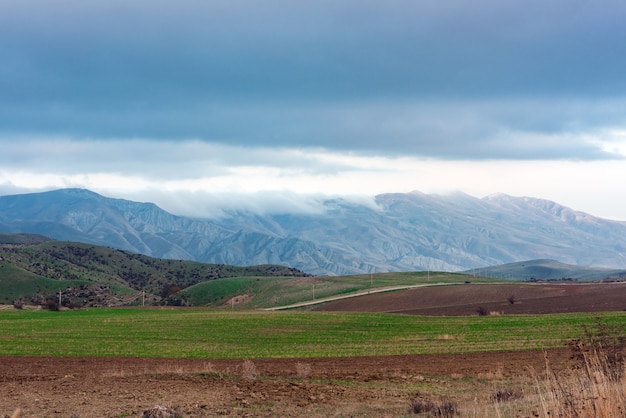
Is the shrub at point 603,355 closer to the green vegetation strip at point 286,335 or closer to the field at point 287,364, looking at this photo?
the field at point 287,364

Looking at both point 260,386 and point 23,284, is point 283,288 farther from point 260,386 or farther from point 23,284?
point 260,386

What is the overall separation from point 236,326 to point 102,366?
1345 inches

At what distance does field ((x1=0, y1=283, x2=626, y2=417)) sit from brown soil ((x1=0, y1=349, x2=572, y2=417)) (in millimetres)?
56

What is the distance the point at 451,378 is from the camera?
2970 centimetres

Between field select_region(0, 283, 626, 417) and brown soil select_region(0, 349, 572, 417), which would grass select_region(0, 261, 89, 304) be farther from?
brown soil select_region(0, 349, 572, 417)

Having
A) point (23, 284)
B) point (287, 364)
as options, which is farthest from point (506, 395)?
point (23, 284)

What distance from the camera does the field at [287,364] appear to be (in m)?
21.8

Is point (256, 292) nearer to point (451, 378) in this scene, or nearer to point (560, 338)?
point (560, 338)

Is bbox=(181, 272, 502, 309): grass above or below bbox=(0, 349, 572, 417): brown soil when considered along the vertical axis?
below

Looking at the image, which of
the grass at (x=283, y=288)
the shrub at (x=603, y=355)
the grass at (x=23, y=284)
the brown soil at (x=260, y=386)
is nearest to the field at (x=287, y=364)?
the brown soil at (x=260, y=386)

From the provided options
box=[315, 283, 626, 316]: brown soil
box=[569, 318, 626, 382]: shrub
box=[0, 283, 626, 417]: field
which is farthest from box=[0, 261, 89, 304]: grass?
box=[569, 318, 626, 382]: shrub

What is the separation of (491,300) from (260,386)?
293 ft

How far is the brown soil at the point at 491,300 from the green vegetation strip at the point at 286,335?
1968 cm

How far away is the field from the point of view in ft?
71.6
